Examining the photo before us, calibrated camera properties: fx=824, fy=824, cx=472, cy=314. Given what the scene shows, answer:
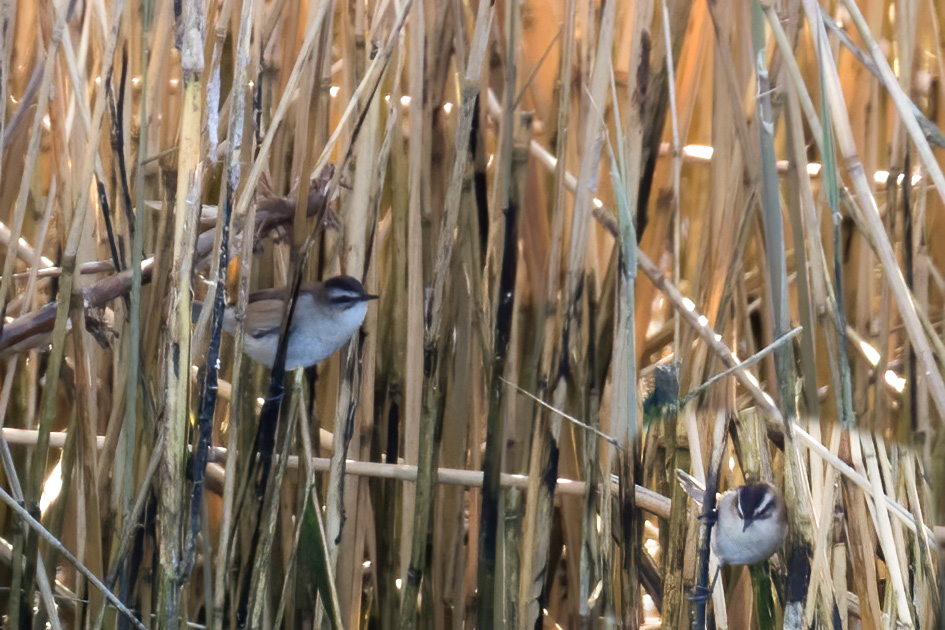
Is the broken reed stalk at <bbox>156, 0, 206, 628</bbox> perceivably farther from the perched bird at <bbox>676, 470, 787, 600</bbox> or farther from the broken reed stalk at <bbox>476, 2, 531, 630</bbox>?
the perched bird at <bbox>676, 470, 787, 600</bbox>

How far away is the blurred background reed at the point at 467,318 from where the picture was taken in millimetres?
977

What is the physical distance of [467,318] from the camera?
1.23 meters

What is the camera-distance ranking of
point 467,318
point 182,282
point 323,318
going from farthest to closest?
point 467,318 → point 323,318 → point 182,282

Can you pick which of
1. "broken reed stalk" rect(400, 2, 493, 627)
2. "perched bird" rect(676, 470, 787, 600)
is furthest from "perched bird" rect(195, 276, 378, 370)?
"perched bird" rect(676, 470, 787, 600)

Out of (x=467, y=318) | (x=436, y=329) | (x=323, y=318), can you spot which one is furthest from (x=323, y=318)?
(x=467, y=318)

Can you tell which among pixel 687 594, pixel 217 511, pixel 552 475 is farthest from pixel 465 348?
pixel 217 511

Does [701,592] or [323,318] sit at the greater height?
[323,318]

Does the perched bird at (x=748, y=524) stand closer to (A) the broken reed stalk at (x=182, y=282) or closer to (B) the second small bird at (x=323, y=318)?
(B) the second small bird at (x=323, y=318)

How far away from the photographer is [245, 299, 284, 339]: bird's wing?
1.23 metres

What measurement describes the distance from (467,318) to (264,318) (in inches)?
12.1

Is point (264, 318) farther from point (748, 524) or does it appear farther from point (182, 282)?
point (748, 524)

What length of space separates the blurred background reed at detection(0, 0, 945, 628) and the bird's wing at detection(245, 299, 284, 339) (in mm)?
94

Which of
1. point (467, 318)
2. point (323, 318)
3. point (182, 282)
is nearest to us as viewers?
point (182, 282)

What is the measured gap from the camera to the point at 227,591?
112 centimetres
